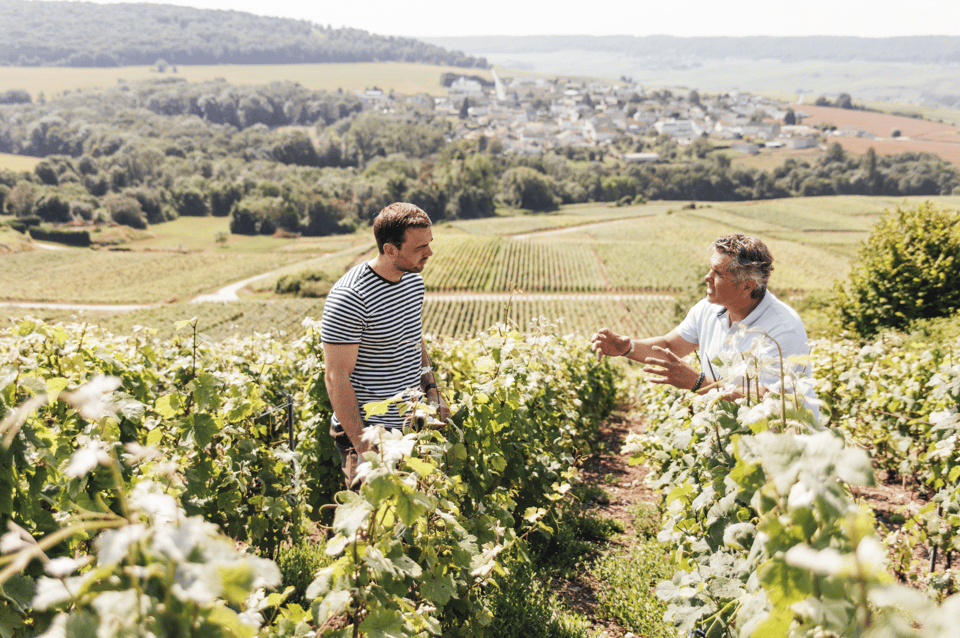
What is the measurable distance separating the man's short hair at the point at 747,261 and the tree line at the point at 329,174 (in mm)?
91693

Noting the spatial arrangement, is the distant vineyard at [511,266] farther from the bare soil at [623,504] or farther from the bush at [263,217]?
the bare soil at [623,504]

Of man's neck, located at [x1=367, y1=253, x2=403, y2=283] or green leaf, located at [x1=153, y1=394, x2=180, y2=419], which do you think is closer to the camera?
green leaf, located at [x1=153, y1=394, x2=180, y2=419]

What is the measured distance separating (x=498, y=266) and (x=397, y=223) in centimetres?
5487

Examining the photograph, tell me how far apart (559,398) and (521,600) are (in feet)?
6.84

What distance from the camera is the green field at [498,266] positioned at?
44062 mm

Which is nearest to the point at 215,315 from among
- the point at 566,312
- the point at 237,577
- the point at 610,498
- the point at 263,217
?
the point at 566,312

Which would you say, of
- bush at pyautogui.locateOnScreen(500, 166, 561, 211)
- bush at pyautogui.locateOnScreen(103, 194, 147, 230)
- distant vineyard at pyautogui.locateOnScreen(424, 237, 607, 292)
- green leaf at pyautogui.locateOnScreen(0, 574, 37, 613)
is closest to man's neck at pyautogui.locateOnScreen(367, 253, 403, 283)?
green leaf at pyautogui.locateOnScreen(0, 574, 37, 613)

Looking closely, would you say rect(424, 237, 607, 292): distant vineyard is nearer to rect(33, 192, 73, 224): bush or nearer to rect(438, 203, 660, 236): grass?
rect(438, 203, 660, 236): grass

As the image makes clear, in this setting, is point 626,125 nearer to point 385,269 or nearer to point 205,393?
point 385,269

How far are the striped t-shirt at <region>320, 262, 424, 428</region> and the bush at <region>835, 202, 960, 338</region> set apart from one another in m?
11.7

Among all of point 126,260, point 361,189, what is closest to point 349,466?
point 126,260

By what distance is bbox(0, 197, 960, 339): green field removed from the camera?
145 feet

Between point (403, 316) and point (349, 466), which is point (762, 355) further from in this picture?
point (349, 466)

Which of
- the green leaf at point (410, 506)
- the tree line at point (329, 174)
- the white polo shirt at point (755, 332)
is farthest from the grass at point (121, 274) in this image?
the green leaf at point (410, 506)
